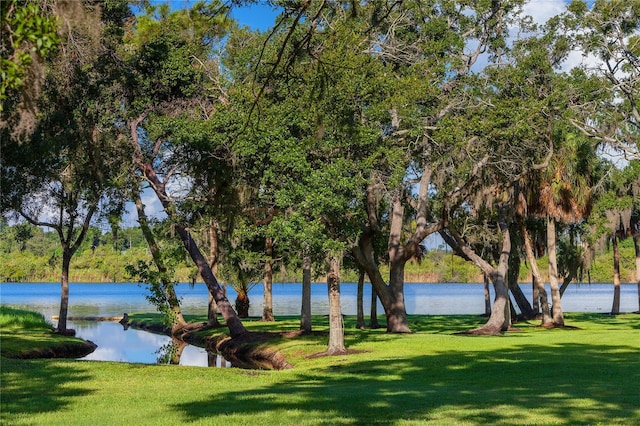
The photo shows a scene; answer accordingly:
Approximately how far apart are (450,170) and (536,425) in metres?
18.0

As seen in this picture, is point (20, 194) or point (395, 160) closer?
point (395, 160)

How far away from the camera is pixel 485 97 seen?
27.2 meters

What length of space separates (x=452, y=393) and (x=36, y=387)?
7495 mm

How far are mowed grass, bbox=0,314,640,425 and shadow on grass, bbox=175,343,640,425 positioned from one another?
0.06ft

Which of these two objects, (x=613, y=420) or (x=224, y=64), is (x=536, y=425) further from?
(x=224, y=64)

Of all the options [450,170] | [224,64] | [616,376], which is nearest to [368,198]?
[450,170]

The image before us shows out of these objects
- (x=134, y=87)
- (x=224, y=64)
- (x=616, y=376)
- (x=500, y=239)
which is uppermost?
(x=224, y=64)

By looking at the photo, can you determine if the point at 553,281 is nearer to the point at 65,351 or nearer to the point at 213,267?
the point at 213,267

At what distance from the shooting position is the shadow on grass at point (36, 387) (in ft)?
37.0

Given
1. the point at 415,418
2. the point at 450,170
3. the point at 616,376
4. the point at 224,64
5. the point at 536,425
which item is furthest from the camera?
the point at 224,64

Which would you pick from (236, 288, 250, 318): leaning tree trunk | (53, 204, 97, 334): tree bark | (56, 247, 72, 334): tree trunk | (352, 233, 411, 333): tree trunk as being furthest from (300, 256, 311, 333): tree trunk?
(236, 288, 250, 318): leaning tree trunk

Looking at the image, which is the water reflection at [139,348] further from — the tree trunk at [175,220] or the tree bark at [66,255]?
the tree bark at [66,255]

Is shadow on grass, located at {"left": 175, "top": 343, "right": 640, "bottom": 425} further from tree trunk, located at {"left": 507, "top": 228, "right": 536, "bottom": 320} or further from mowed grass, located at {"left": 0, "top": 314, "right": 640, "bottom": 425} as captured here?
tree trunk, located at {"left": 507, "top": 228, "right": 536, "bottom": 320}

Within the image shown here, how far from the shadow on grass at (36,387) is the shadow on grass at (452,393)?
7.33 feet
